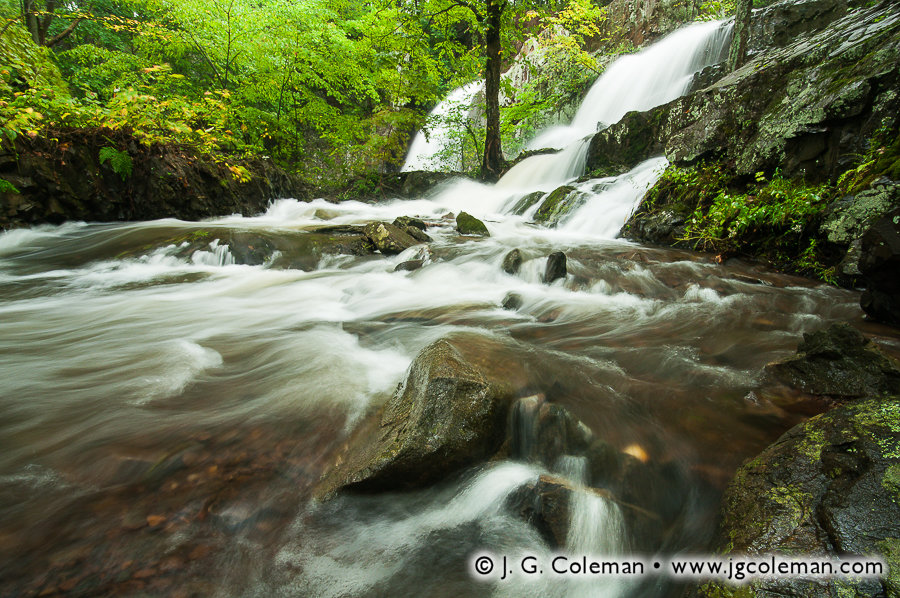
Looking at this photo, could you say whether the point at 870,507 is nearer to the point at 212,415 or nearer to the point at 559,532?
the point at 559,532

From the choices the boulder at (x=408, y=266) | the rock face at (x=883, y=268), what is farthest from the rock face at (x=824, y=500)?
the boulder at (x=408, y=266)

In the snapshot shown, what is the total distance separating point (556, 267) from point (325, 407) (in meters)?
3.57

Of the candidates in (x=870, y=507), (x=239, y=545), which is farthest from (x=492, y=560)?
(x=870, y=507)

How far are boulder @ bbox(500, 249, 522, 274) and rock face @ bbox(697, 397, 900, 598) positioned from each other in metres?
4.03

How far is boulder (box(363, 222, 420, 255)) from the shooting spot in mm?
6547

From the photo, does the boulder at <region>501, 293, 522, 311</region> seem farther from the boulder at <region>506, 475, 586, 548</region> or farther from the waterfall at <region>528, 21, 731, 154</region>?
the waterfall at <region>528, 21, 731, 154</region>

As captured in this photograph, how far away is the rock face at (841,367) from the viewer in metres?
2.08

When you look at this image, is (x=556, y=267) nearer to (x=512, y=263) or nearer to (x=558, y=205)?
(x=512, y=263)

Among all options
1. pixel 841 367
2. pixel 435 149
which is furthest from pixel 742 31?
pixel 435 149

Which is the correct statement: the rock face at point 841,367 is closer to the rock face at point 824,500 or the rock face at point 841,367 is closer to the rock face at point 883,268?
the rock face at point 824,500

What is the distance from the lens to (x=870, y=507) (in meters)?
1.20

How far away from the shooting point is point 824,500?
1.29m

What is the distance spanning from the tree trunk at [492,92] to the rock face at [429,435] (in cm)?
1169

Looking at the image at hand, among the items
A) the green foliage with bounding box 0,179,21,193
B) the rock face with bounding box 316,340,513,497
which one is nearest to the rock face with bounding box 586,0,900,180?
the rock face with bounding box 316,340,513,497
